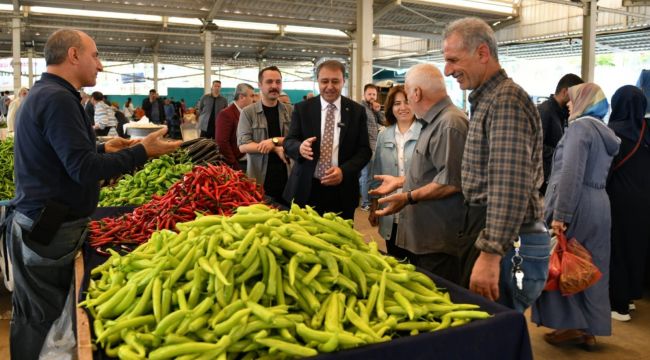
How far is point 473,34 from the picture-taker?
2.26 m

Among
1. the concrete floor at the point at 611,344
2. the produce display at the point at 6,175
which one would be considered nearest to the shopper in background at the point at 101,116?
the produce display at the point at 6,175

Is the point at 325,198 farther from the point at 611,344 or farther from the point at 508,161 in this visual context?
the point at 611,344

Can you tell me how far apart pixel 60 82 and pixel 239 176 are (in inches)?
53.0

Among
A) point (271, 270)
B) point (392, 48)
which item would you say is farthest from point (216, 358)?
point (392, 48)

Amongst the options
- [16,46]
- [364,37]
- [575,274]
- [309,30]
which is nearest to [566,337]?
[575,274]

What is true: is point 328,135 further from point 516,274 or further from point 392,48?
point 392,48

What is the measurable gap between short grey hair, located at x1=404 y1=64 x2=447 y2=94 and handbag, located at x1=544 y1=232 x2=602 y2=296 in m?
1.28

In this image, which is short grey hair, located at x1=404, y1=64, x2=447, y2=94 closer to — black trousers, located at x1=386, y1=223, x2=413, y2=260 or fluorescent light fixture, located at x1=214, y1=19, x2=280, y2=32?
black trousers, located at x1=386, y1=223, x2=413, y2=260

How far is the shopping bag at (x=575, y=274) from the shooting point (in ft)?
10.8

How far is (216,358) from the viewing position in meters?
1.46

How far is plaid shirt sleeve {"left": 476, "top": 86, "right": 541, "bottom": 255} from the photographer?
2133mm

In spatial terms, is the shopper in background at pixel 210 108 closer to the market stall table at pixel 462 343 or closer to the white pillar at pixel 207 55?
the white pillar at pixel 207 55

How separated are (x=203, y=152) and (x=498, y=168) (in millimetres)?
3328

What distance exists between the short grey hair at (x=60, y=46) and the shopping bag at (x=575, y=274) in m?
3.00
